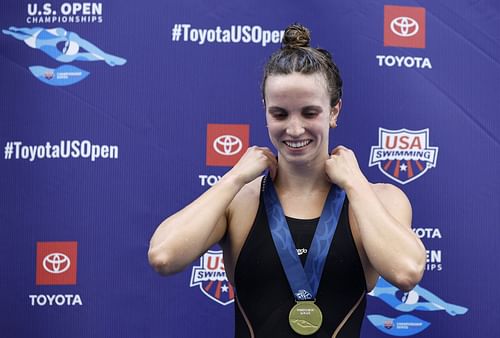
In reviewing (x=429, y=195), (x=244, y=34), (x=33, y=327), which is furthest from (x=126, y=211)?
(x=429, y=195)

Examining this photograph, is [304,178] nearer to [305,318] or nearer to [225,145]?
[305,318]

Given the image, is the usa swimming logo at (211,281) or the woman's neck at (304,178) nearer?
the woman's neck at (304,178)

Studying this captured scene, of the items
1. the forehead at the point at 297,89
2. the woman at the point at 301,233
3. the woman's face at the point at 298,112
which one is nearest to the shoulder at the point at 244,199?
the woman at the point at 301,233

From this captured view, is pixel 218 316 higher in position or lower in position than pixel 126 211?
lower

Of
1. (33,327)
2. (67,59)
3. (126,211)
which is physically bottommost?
(33,327)

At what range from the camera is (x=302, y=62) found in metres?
1.67

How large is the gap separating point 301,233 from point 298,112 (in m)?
0.33

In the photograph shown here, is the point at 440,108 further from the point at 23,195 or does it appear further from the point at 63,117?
the point at 23,195

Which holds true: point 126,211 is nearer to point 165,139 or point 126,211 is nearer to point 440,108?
point 165,139

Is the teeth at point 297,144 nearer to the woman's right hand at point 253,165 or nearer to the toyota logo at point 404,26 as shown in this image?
the woman's right hand at point 253,165

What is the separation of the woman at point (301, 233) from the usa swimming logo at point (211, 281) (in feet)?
3.71

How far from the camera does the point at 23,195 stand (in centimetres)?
283

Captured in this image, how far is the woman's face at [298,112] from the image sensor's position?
→ 163cm

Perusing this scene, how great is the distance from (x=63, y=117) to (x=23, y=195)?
0.40 meters
